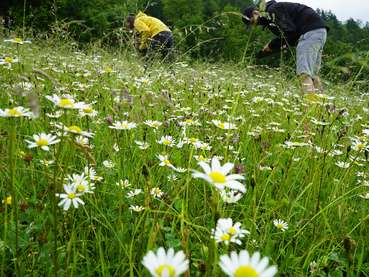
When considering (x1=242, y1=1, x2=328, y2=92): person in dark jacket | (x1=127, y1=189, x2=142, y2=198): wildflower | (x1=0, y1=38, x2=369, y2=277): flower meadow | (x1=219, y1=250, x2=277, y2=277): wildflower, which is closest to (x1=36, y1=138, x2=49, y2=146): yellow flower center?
(x1=0, y1=38, x2=369, y2=277): flower meadow

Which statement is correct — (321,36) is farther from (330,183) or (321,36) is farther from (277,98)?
(330,183)

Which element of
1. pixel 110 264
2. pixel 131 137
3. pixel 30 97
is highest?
pixel 30 97

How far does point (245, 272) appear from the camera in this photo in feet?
1.90

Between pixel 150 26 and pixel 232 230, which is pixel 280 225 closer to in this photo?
pixel 232 230

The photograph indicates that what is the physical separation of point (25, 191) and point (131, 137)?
0.65m

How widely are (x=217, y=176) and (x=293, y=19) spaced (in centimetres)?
541

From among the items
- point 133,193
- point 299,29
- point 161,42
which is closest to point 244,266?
point 133,193

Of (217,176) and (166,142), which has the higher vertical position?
(217,176)

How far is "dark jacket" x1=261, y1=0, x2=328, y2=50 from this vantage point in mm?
5398

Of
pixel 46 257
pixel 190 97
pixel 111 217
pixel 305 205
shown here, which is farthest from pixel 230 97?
pixel 46 257

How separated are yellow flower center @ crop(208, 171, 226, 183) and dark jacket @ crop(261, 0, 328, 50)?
476 cm

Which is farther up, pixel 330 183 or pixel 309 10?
pixel 309 10

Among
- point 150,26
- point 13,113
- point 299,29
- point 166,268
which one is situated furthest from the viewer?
point 150,26

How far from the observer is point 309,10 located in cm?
548
